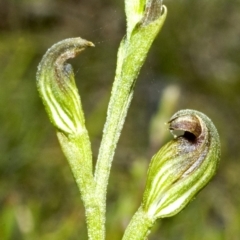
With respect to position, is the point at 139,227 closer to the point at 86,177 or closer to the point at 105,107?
the point at 86,177

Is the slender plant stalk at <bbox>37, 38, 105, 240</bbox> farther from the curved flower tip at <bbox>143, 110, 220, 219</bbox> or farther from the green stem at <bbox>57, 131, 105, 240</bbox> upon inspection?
the curved flower tip at <bbox>143, 110, 220, 219</bbox>

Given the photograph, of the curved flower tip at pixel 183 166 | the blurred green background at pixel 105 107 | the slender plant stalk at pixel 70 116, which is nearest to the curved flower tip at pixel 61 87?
the slender plant stalk at pixel 70 116

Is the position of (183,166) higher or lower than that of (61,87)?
lower

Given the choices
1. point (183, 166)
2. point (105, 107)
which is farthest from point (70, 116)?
point (105, 107)

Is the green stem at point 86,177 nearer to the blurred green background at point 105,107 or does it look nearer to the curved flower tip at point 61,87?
the curved flower tip at point 61,87

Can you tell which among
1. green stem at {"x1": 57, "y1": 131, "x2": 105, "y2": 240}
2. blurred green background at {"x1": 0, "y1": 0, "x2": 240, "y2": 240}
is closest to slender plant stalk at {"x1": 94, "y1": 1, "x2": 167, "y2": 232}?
green stem at {"x1": 57, "y1": 131, "x2": 105, "y2": 240}

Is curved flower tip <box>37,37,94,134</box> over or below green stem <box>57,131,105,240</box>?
over

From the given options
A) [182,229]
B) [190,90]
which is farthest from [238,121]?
[182,229]
